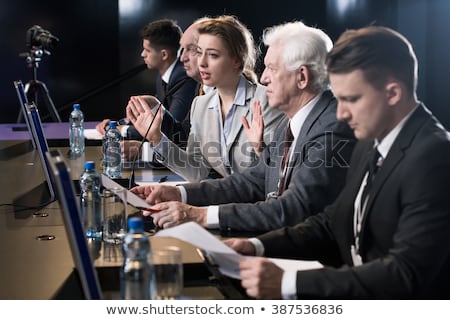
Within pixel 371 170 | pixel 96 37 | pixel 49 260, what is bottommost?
pixel 49 260

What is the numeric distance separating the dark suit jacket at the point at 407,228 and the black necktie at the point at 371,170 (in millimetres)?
25

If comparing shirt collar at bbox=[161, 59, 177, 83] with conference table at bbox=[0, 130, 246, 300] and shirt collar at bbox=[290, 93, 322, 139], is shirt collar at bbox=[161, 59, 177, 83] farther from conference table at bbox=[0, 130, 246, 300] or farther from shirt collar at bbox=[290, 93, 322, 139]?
shirt collar at bbox=[290, 93, 322, 139]

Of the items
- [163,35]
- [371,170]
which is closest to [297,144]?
[371,170]

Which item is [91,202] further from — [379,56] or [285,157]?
[379,56]

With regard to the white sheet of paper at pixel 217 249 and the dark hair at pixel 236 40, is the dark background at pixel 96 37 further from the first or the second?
the white sheet of paper at pixel 217 249

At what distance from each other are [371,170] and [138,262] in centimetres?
58

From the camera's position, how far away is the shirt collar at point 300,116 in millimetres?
2055

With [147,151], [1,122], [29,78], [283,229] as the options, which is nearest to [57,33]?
[29,78]

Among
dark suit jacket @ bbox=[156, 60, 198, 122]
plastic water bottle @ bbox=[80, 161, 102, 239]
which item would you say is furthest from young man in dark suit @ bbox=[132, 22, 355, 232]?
dark suit jacket @ bbox=[156, 60, 198, 122]

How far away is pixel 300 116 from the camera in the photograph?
209 cm

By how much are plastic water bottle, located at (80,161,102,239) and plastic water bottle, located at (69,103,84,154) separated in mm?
1383

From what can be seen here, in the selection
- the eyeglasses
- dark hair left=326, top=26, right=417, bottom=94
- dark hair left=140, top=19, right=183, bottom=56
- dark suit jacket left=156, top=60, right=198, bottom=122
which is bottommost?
dark suit jacket left=156, top=60, right=198, bottom=122

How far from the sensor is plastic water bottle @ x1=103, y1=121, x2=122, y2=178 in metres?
2.99
